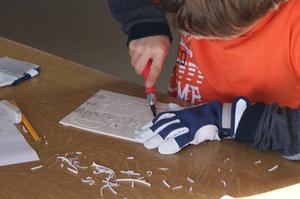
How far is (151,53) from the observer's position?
1.14m

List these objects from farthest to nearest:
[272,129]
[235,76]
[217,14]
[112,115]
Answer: [235,76] < [112,115] < [272,129] < [217,14]

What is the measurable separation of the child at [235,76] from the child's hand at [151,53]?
10 cm

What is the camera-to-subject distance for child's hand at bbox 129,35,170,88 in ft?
3.72

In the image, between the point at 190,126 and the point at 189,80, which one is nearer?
the point at 190,126

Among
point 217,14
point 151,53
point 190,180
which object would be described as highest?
point 217,14

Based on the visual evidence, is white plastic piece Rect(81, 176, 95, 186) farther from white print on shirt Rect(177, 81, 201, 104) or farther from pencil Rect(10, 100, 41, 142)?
white print on shirt Rect(177, 81, 201, 104)

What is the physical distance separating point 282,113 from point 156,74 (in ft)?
0.95

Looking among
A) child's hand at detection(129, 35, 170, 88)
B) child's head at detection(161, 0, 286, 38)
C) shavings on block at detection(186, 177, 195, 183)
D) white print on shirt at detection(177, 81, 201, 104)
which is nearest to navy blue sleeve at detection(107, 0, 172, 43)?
child's hand at detection(129, 35, 170, 88)

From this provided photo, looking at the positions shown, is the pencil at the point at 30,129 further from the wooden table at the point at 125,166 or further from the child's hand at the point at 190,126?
the child's hand at the point at 190,126

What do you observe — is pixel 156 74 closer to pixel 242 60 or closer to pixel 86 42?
pixel 242 60

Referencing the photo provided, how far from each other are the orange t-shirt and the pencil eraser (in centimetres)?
39

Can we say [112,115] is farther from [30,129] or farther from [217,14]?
[217,14]

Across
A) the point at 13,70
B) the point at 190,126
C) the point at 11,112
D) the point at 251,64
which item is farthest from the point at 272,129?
the point at 13,70

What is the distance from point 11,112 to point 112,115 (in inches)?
7.3
